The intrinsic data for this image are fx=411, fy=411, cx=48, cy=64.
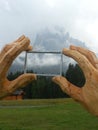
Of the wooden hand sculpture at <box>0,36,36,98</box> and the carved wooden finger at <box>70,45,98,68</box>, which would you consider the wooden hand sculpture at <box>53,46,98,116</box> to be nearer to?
the carved wooden finger at <box>70,45,98,68</box>

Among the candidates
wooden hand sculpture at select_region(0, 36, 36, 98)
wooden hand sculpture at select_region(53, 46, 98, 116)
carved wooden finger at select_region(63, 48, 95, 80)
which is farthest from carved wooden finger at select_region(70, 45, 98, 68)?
wooden hand sculpture at select_region(0, 36, 36, 98)

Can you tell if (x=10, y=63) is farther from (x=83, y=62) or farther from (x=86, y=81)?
(x=86, y=81)

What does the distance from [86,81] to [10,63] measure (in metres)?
2.29

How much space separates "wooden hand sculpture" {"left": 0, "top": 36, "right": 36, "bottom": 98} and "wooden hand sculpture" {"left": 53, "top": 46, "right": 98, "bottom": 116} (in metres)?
0.90

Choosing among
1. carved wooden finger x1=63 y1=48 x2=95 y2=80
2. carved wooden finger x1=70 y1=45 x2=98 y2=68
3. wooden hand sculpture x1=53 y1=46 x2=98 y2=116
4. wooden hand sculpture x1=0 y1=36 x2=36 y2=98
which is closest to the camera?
wooden hand sculpture x1=53 y1=46 x2=98 y2=116

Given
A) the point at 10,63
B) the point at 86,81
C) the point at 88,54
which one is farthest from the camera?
the point at 10,63

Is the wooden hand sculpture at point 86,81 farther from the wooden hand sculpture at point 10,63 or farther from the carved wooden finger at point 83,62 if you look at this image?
the wooden hand sculpture at point 10,63

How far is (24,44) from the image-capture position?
11.7 metres

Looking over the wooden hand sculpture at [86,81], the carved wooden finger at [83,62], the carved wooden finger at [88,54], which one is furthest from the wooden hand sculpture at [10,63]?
the carved wooden finger at [88,54]

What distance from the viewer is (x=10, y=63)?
11719mm

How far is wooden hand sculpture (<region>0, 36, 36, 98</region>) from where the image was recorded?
11492 mm

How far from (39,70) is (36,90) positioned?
33375mm

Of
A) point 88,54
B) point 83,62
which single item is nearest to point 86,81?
point 83,62

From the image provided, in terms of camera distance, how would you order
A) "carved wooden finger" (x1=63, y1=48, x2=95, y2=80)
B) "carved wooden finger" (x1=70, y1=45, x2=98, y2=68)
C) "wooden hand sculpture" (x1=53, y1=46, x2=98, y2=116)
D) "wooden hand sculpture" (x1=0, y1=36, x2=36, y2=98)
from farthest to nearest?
"wooden hand sculpture" (x1=0, y1=36, x2=36, y2=98), "carved wooden finger" (x1=70, y1=45, x2=98, y2=68), "carved wooden finger" (x1=63, y1=48, x2=95, y2=80), "wooden hand sculpture" (x1=53, y1=46, x2=98, y2=116)
